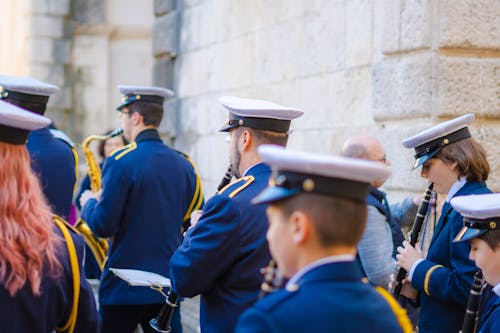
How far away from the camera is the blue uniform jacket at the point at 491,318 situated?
10.4ft

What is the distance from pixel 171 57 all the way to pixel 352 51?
3.36 meters

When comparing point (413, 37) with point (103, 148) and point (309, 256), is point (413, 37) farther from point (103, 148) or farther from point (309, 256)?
point (103, 148)

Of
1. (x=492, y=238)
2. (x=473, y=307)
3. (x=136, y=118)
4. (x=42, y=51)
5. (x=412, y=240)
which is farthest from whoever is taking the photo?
(x=42, y=51)

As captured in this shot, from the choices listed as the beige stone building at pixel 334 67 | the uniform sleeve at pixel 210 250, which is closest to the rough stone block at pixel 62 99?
the beige stone building at pixel 334 67

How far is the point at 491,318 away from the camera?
10.6 ft

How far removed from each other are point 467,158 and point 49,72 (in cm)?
Answer: 984

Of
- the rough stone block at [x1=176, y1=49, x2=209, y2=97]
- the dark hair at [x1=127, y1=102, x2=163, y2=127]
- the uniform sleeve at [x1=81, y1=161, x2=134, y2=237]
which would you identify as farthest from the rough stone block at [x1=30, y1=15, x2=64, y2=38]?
the uniform sleeve at [x1=81, y1=161, x2=134, y2=237]

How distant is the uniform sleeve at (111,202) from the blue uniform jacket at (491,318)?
8.09 ft

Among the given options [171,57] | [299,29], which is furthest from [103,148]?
[299,29]

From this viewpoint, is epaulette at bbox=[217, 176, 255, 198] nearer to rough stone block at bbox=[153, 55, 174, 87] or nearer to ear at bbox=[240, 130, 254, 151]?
ear at bbox=[240, 130, 254, 151]

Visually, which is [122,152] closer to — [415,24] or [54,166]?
[54,166]

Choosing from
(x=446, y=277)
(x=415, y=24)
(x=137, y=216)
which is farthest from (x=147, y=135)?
(x=446, y=277)

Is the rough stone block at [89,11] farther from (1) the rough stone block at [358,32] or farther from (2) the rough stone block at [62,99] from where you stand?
(1) the rough stone block at [358,32]

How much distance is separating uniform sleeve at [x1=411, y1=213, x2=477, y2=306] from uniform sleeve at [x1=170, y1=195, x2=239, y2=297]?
955 mm
